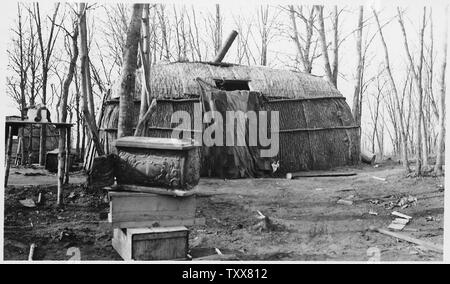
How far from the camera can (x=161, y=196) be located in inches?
169

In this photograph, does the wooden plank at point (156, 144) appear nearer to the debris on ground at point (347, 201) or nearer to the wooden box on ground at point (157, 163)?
the wooden box on ground at point (157, 163)

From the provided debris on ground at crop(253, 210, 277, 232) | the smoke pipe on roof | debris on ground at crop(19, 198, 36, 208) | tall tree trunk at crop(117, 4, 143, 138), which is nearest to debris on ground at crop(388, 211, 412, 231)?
debris on ground at crop(253, 210, 277, 232)

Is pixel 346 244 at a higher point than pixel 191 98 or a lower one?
lower

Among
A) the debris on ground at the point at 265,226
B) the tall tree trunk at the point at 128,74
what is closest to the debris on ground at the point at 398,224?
the debris on ground at the point at 265,226

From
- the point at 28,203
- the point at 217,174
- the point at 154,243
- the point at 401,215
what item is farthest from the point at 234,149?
the point at 154,243

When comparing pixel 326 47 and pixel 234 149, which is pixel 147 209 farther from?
pixel 326 47

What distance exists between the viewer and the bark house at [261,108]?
9.55m

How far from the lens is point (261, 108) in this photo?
401 inches

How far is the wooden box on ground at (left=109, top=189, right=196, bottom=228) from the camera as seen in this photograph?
420 centimetres

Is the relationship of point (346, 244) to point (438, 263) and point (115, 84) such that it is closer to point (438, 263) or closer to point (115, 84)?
point (438, 263)

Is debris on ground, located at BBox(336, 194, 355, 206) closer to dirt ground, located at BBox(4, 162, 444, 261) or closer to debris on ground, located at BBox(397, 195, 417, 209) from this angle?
dirt ground, located at BBox(4, 162, 444, 261)

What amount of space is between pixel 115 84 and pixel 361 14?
9290 mm

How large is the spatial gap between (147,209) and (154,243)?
0.39m
